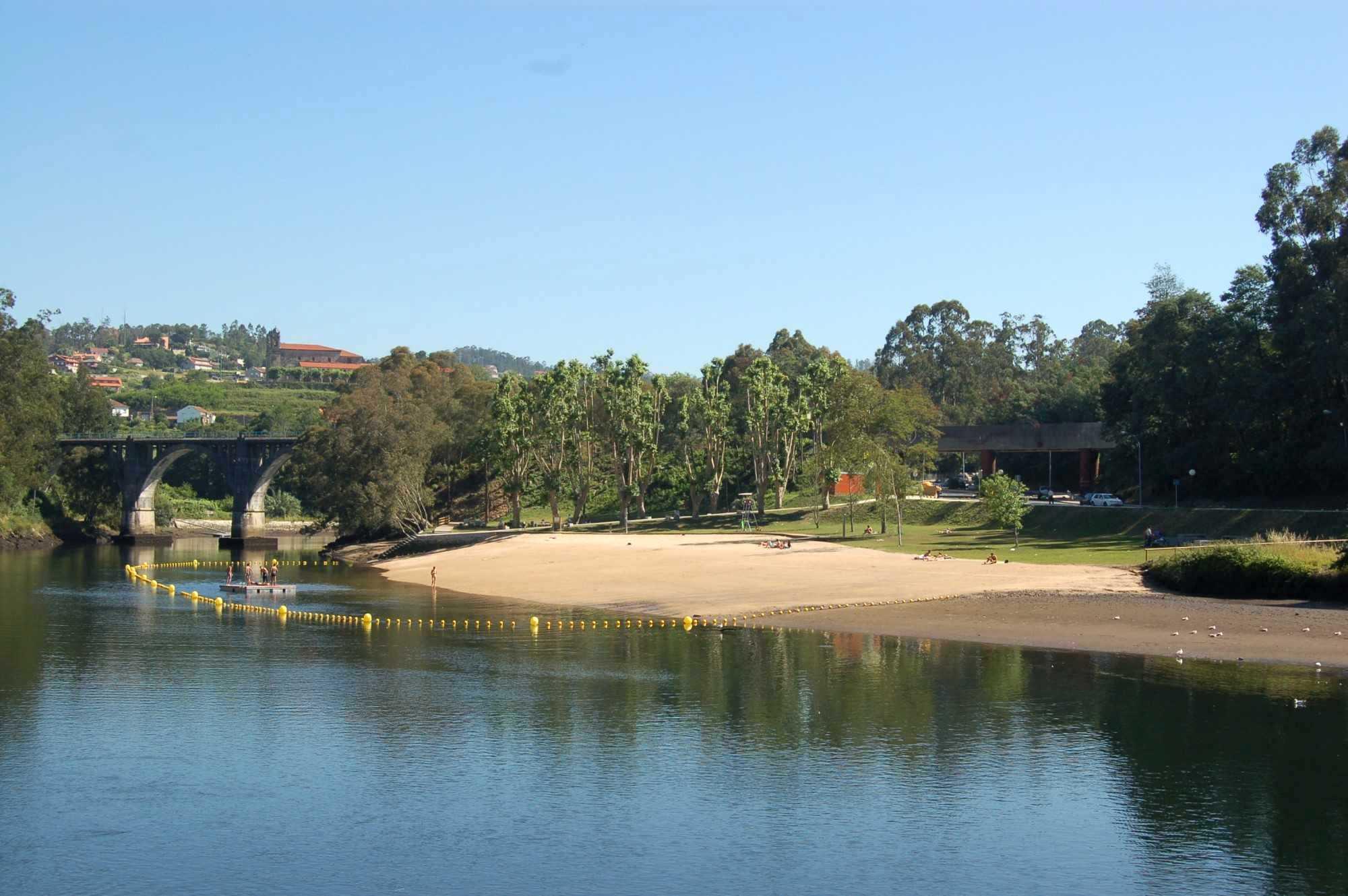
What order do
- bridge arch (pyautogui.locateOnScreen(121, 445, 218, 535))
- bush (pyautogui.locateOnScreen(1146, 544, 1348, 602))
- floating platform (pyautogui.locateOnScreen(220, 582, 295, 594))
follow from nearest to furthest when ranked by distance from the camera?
bush (pyautogui.locateOnScreen(1146, 544, 1348, 602)) < floating platform (pyautogui.locateOnScreen(220, 582, 295, 594)) < bridge arch (pyautogui.locateOnScreen(121, 445, 218, 535))

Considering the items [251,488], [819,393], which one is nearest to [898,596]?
[819,393]

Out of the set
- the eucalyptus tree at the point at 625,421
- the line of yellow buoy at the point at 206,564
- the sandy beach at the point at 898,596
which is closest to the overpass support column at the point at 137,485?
the line of yellow buoy at the point at 206,564

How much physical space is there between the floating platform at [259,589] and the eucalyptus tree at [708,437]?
143ft

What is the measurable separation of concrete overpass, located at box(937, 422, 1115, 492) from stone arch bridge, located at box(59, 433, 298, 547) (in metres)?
76.6

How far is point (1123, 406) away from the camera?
3944 inches

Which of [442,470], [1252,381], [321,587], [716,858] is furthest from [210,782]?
[442,470]

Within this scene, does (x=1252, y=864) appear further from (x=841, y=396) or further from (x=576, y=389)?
(x=576, y=389)

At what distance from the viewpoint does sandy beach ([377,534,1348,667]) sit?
49125mm

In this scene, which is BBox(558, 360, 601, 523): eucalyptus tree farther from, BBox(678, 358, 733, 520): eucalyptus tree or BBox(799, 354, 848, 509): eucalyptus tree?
BBox(799, 354, 848, 509): eucalyptus tree

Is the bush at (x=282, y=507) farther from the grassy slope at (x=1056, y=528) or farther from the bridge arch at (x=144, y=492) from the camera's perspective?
the grassy slope at (x=1056, y=528)

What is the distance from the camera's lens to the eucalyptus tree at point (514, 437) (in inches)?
4382

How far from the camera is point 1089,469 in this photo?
115188 millimetres

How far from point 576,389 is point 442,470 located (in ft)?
60.2

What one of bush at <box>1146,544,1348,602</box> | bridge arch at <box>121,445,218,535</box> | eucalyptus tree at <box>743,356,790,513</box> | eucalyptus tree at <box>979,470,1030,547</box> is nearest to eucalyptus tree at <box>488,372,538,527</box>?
eucalyptus tree at <box>743,356,790,513</box>
